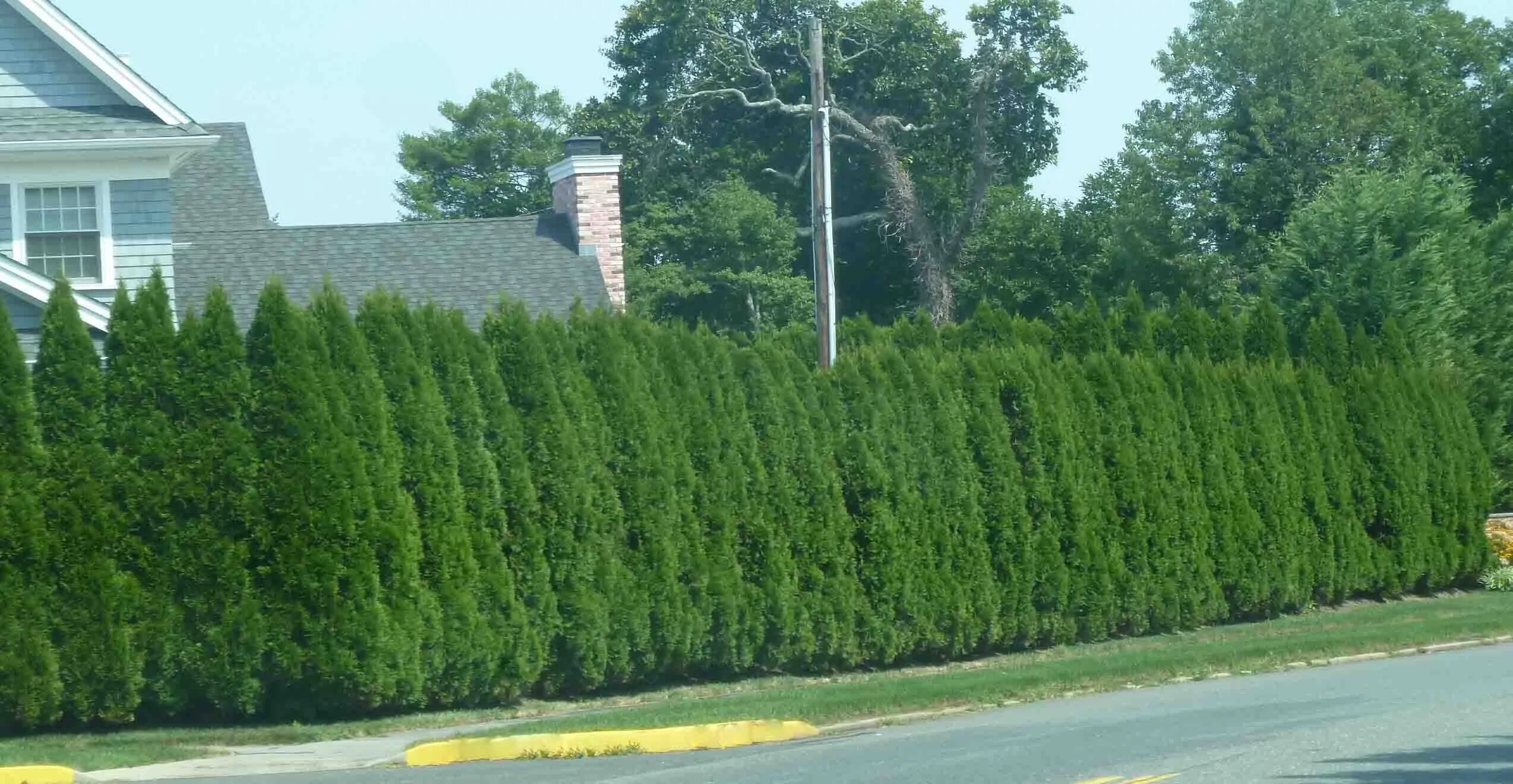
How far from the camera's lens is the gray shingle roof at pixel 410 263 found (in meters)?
24.8

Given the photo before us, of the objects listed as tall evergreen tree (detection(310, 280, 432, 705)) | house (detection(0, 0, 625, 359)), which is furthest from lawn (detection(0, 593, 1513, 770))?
house (detection(0, 0, 625, 359))

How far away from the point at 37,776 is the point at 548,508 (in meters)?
5.56

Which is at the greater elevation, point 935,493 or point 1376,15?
point 1376,15

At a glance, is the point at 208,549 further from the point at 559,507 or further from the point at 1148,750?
the point at 1148,750

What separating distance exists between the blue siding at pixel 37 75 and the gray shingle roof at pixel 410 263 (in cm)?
323

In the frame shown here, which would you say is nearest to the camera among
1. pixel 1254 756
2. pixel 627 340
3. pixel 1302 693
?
pixel 1254 756

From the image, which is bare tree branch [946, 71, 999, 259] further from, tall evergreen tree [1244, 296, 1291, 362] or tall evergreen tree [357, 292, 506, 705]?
tall evergreen tree [357, 292, 506, 705]

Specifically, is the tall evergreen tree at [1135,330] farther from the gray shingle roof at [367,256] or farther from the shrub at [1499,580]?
the gray shingle roof at [367,256]

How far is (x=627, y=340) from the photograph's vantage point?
1714 cm

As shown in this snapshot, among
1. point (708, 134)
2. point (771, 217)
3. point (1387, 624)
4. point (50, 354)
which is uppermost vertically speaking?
point (708, 134)

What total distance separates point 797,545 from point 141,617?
6.89 m

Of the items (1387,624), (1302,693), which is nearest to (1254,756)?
(1302,693)

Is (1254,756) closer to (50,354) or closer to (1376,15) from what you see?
(50,354)

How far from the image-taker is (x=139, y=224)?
21.9 metres
